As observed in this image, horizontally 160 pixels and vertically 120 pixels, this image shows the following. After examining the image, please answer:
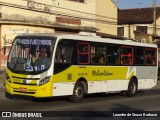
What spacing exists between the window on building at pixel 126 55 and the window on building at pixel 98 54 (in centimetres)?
163

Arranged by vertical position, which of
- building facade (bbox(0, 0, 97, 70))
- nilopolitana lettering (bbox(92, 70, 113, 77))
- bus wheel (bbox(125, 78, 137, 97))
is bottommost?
bus wheel (bbox(125, 78, 137, 97))

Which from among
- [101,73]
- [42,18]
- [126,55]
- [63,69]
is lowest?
[101,73]

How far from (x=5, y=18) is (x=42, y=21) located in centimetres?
413

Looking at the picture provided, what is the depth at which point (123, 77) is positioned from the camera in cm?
2095

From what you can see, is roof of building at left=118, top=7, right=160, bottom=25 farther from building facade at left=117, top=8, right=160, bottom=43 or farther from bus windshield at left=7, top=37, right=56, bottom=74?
bus windshield at left=7, top=37, right=56, bottom=74

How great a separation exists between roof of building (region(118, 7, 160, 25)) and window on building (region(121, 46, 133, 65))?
4282 cm

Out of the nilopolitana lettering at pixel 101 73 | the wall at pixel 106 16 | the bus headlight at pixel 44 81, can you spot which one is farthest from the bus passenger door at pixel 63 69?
the wall at pixel 106 16

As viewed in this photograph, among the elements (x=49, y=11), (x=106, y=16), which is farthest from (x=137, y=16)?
(x=49, y=11)

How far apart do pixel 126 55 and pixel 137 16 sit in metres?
46.3

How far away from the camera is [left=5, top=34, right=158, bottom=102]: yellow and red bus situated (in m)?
16.1

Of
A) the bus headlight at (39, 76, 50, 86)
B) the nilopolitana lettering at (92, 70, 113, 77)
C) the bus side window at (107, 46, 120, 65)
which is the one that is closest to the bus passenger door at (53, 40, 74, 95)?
the bus headlight at (39, 76, 50, 86)

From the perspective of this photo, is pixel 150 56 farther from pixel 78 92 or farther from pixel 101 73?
pixel 78 92

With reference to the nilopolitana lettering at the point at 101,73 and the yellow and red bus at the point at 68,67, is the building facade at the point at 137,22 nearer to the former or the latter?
the yellow and red bus at the point at 68,67

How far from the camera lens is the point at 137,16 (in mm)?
66688
